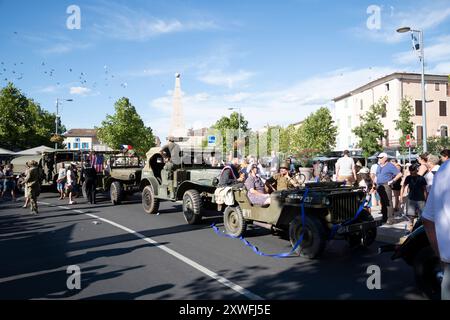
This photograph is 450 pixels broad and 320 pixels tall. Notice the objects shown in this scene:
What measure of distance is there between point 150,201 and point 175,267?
591 cm

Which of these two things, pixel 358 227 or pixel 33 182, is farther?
pixel 33 182

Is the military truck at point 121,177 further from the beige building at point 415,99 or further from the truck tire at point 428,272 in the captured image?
the beige building at point 415,99

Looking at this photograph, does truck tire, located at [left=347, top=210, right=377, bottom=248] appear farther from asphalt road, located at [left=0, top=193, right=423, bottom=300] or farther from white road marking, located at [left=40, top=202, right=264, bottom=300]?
white road marking, located at [left=40, top=202, right=264, bottom=300]

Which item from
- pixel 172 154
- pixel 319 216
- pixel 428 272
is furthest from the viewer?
pixel 172 154

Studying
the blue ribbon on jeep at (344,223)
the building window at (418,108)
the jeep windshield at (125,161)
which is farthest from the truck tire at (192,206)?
the building window at (418,108)

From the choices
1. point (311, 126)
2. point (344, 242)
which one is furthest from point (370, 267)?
Result: point (311, 126)

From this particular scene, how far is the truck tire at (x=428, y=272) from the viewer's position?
14.7 feet

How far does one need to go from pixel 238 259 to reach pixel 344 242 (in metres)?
2.69

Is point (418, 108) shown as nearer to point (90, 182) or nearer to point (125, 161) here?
point (125, 161)

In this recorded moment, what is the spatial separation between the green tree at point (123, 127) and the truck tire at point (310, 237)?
36896 mm

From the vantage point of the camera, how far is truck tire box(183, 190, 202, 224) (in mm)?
9477

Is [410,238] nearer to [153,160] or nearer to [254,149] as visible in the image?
[153,160]

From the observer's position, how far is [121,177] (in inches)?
565

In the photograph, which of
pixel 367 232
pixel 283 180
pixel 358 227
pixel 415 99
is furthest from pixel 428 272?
pixel 415 99
